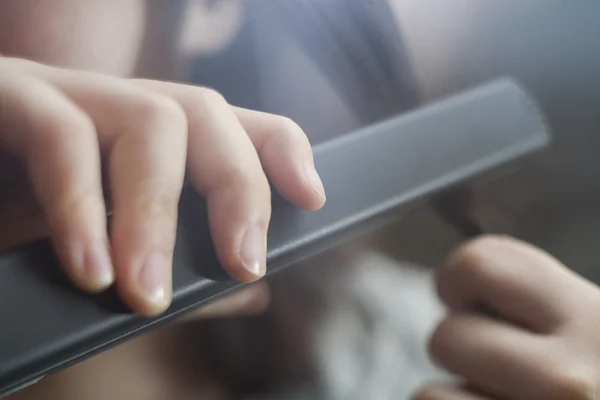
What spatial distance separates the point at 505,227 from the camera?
1.20ft

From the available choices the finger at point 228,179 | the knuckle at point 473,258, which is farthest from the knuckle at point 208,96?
the knuckle at point 473,258

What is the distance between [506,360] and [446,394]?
34 millimetres

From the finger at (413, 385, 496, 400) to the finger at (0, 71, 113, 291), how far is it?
0.18 metres

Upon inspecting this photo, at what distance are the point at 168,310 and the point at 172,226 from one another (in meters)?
0.03

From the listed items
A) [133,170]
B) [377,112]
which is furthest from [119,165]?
[377,112]

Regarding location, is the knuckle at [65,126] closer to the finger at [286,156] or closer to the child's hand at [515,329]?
the finger at [286,156]

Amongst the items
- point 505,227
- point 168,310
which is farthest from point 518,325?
point 168,310

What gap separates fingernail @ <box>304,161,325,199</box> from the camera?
10.1 inches

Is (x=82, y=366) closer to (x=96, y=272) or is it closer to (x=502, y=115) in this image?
(x=96, y=272)

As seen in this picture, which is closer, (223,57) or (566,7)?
(223,57)

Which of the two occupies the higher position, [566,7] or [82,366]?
[566,7]

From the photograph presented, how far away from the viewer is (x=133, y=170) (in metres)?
0.21

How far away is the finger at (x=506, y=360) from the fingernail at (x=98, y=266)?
0.19 metres

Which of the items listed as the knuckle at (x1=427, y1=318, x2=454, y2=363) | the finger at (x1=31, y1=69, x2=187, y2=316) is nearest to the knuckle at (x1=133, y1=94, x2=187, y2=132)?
the finger at (x1=31, y1=69, x2=187, y2=316)
